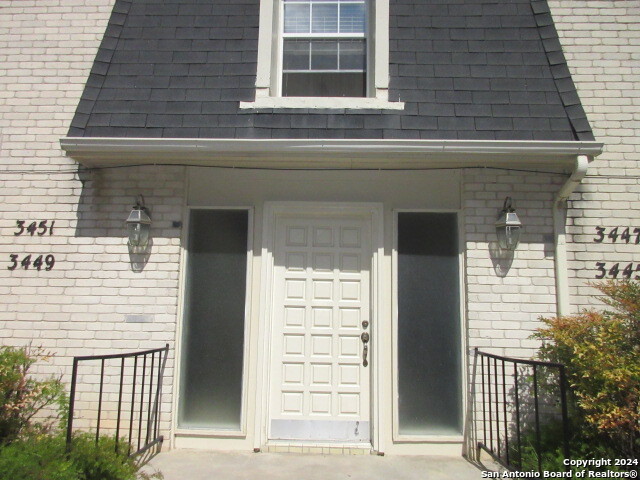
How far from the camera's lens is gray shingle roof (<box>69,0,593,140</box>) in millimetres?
4750

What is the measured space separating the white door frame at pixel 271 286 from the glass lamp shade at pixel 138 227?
1156 millimetres

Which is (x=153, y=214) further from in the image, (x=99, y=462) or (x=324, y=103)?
(x=99, y=462)

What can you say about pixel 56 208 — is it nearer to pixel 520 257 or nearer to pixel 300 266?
pixel 300 266

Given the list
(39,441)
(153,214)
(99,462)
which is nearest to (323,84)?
(153,214)

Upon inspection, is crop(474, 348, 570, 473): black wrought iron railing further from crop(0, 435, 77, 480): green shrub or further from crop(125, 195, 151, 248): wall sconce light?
crop(125, 195, 151, 248): wall sconce light

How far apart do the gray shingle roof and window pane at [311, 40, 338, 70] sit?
68 cm

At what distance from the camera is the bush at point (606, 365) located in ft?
12.4

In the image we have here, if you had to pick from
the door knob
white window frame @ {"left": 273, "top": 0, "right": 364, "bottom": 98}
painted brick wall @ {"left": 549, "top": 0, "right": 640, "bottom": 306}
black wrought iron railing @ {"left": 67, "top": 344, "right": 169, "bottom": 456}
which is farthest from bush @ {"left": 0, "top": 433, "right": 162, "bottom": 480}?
painted brick wall @ {"left": 549, "top": 0, "right": 640, "bottom": 306}

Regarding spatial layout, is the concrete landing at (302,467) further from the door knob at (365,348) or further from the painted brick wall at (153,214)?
the door knob at (365,348)

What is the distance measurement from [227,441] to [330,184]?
8.85 ft

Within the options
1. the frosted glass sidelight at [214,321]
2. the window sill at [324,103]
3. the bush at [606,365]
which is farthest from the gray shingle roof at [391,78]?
the bush at [606,365]

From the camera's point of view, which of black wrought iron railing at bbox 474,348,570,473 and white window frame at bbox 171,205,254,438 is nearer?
black wrought iron railing at bbox 474,348,570,473

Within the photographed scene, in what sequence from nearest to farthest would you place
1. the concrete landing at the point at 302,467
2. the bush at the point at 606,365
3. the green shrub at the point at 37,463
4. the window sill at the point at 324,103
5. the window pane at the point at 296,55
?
the green shrub at the point at 37,463
the bush at the point at 606,365
the concrete landing at the point at 302,467
the window sill at the point at 324,103
the window pane at the point at 296,55

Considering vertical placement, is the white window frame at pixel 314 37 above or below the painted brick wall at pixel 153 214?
above
